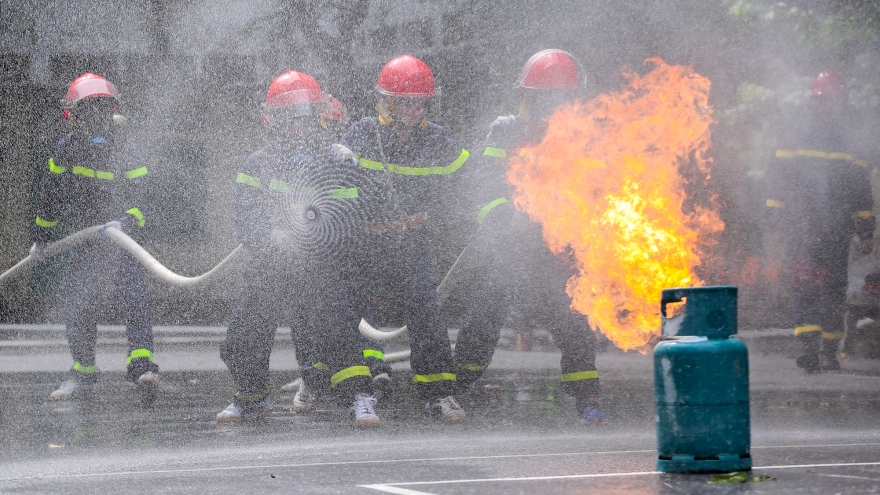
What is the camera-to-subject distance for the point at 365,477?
190 inches

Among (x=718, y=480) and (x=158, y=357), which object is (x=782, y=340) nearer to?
(x=158, y=357)

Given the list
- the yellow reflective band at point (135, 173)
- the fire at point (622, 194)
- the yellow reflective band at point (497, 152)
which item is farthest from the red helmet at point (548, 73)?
the yellow reflective band at point (135, 173)

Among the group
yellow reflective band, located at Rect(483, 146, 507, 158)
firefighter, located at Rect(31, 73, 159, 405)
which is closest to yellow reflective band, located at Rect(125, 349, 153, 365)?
firefighter, located at Rect(31, 73, 159, 405)

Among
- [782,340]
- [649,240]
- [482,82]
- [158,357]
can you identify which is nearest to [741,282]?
[782,340]

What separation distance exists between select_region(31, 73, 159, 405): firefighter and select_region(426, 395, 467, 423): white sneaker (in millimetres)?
2148

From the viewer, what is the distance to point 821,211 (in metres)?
9.12

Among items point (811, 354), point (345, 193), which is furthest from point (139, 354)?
point (811, 354)

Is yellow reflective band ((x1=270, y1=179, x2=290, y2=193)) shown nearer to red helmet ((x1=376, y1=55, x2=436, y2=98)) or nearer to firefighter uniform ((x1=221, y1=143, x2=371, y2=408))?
firefighter uniform ((x1=221, y1=143, x2=371, y2=408))

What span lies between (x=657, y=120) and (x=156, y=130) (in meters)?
8.99

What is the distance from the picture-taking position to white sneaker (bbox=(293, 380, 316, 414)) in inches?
281

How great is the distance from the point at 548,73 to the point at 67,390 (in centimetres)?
377

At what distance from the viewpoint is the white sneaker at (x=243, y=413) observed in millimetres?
6781

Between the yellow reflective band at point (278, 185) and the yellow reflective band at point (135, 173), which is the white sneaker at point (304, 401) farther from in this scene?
the yellow reflective band at point (135, 173)

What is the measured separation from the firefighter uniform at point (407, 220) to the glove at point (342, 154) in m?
0.08
